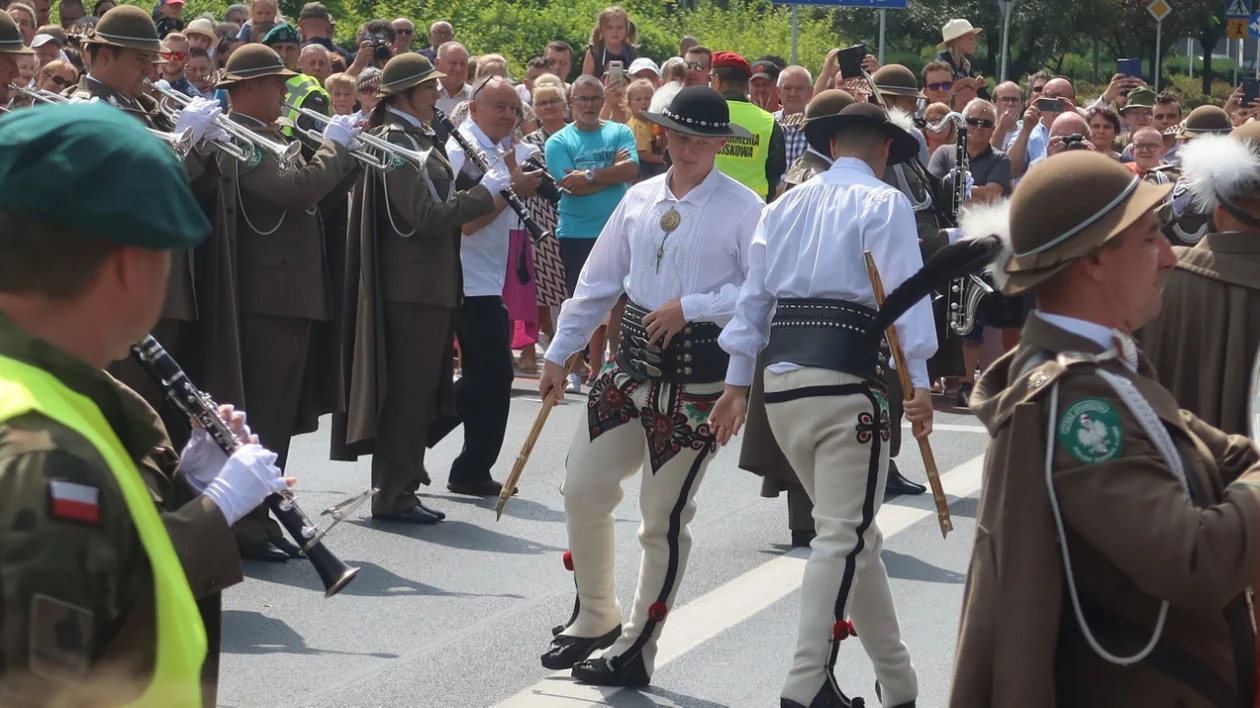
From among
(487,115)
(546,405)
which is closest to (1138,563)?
(546,405)

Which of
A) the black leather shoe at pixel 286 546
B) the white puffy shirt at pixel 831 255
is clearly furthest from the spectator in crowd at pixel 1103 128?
the white puffy shirt at pixel 831 255

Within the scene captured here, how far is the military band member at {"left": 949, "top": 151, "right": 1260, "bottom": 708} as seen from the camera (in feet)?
9.04

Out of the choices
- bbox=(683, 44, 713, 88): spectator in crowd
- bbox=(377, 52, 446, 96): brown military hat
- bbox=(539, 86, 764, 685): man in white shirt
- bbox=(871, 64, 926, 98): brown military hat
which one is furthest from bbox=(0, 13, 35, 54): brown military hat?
bbox=(683, 44, 713, 88): spectator in crowd

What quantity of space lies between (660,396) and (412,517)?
9.01ft

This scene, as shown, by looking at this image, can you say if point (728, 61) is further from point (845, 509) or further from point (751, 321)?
point (845, 509)

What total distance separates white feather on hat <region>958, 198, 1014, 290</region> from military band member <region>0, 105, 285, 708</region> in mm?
1580

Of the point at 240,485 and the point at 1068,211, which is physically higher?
the point at 1068,211

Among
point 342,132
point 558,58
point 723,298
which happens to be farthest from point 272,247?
point 558,58

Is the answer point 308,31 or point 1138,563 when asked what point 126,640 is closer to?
point 1138,563

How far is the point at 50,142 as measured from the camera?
1.88m

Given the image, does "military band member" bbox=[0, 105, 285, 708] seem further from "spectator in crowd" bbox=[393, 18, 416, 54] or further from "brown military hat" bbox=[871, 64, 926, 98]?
"spectator in crowd" bbox=[393, 18, 416, 54]

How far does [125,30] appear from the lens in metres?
6.95

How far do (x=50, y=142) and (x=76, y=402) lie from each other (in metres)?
0.29

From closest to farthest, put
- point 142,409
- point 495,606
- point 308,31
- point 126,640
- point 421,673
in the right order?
point 126,640 < point 142,409 < point 421,673 < point 495,606 < point 308,31
